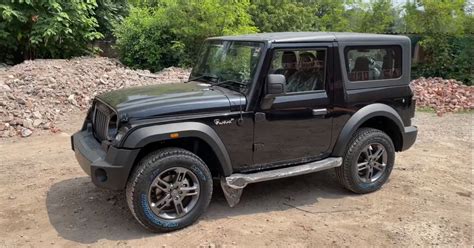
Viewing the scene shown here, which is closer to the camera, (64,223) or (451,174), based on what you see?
(64,223)

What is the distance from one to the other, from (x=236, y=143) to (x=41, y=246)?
78.1 inches

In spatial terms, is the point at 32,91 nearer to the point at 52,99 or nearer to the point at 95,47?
the point at 52,99

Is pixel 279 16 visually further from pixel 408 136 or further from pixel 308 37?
pixel 308 37

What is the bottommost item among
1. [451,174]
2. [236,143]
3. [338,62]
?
[451,174]

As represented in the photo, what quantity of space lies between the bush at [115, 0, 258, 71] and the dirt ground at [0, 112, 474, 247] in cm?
667

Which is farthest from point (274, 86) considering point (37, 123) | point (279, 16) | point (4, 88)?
point (279, 16)

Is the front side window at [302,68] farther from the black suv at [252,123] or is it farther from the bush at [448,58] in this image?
the bush at [448,58]

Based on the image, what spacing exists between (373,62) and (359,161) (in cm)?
115

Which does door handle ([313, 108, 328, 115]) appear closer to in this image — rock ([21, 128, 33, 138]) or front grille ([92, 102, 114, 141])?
front grille ([92, 102, 114, 141])

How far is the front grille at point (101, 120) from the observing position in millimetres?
4483

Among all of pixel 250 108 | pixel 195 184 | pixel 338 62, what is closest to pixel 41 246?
pixel 195 184

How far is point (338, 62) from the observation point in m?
4.97

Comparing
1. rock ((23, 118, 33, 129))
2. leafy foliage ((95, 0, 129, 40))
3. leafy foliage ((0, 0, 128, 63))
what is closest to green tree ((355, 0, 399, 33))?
leafy foliage ((95, 0, 129, 40))

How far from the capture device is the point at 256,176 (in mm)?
4617
